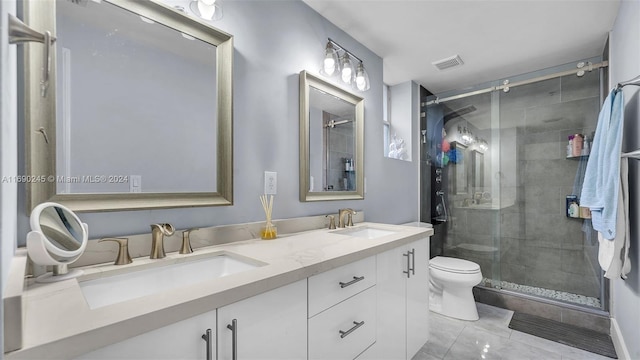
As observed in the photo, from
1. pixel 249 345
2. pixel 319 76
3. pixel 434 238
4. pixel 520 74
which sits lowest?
pixel 434 238

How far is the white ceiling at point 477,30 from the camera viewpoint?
1.89 meters

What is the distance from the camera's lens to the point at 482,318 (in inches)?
98.3

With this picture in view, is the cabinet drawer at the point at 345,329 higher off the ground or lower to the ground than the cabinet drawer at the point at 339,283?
lower

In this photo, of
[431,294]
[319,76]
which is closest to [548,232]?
[431,294]

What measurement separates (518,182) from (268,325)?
3103 mm

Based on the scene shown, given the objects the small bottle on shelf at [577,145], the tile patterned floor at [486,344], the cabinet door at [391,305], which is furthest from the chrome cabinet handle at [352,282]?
the small bottle on shelf at [577,145]

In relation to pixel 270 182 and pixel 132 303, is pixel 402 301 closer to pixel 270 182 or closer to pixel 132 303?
pixel 270 182

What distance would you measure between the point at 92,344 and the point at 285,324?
52cm

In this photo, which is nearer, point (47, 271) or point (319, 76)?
point (47, 271)

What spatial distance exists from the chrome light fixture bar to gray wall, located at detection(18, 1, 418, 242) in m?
0.06

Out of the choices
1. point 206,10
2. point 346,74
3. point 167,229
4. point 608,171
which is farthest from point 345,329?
point 608,171

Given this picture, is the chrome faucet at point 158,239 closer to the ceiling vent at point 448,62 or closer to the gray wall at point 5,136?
the gray wall at point 5,136

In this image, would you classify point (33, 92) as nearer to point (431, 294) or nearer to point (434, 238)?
point (431, 294)

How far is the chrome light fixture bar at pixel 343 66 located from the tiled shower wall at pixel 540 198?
5.85ft
